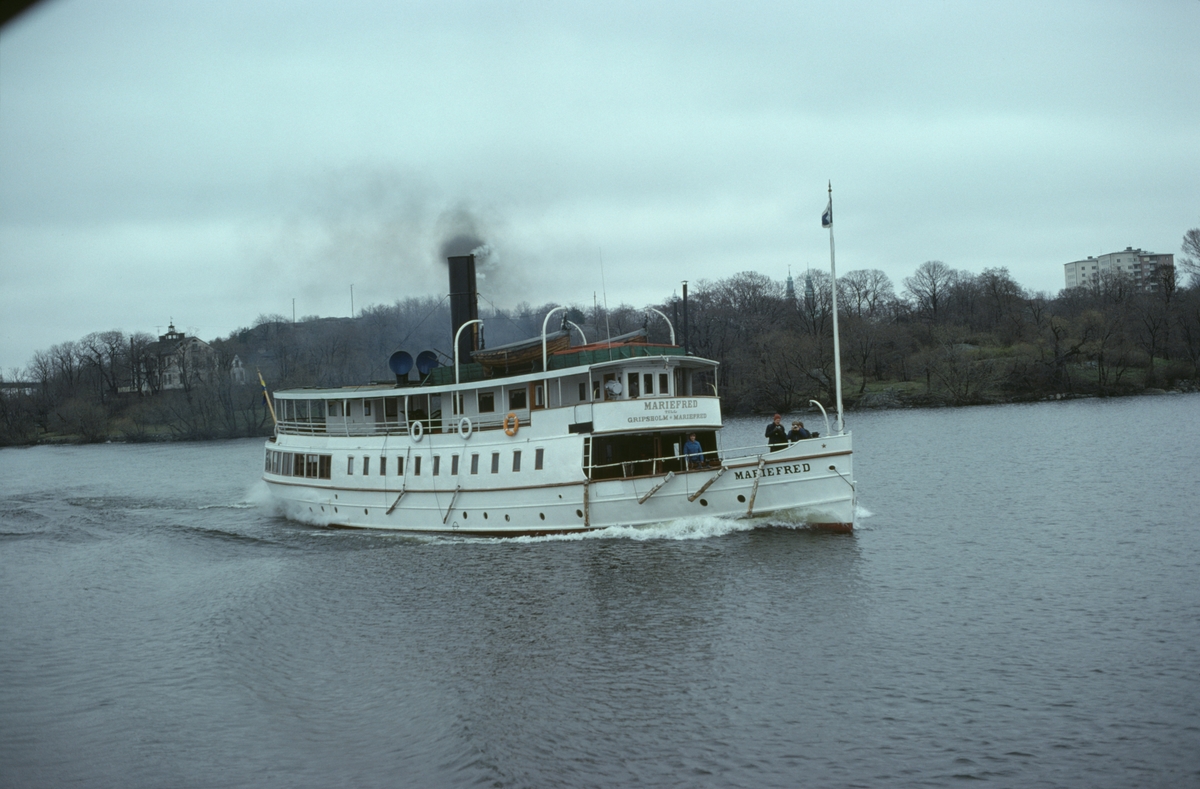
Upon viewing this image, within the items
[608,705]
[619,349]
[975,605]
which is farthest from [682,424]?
[608,705]

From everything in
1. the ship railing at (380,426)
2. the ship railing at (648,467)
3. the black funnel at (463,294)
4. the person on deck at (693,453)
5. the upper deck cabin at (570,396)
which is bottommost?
the ship railing at (648,467)

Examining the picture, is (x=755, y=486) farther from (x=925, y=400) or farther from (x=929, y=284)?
(x=929, y=284)

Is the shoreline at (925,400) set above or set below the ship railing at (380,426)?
below

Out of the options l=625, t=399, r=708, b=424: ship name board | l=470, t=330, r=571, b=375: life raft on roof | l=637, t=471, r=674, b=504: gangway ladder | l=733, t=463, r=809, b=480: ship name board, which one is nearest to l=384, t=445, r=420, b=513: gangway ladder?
l=470, t=330, r=571, b=375: life raft on roof

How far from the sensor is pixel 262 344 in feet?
407

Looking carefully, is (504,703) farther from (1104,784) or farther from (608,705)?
(1104,784)

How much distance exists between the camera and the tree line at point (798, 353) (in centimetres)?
9750

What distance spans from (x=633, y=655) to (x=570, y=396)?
44.7ft

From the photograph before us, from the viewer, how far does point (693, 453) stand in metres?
29.8

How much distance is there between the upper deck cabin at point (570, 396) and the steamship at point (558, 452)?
0.16 ft

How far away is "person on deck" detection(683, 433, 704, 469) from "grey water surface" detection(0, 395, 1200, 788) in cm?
185

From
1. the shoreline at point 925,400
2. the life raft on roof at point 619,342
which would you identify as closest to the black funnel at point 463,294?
the life raft on roof at point 619,342

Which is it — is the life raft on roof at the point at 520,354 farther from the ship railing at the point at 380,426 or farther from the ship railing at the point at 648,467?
the ship railing at the point at 648,467

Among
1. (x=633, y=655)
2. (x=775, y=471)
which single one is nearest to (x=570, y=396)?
(x=775, y=471)
